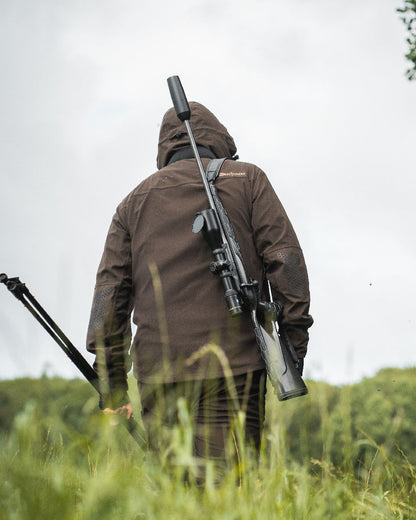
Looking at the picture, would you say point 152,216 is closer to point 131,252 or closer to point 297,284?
point 131,252

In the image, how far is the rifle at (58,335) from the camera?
3.50m

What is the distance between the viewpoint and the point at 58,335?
371 centimetres

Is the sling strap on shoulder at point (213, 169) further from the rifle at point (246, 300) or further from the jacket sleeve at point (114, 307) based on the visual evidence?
the jacket sleeve at point (114, 307)

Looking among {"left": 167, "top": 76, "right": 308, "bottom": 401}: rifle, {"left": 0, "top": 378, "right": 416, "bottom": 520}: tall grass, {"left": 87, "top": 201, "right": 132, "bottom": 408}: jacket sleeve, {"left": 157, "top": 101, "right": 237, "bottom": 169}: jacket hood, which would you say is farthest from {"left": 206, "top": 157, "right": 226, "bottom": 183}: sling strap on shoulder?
{"left": 0, "top": 378, "right": 416, "bottom": 520}: tall grass

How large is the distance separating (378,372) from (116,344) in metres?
17.2

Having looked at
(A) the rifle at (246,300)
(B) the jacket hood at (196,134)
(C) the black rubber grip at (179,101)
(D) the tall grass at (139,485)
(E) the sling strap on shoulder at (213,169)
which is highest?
(C) the black rubber grip at (179,101)

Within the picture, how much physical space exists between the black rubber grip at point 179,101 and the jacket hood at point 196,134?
0.07 m

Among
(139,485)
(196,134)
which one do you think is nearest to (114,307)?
(196,134)

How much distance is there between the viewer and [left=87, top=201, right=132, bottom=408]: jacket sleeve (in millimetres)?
3975

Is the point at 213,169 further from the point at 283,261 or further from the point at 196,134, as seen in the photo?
the point at 283,261

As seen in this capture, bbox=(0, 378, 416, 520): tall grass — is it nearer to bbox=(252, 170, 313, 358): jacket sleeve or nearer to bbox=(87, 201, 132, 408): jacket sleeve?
bbox=(252, 170, 313, 358): jacket sleeve

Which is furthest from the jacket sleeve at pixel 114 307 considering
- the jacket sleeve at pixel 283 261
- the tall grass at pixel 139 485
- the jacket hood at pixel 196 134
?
the tall grass at pixel 139 485

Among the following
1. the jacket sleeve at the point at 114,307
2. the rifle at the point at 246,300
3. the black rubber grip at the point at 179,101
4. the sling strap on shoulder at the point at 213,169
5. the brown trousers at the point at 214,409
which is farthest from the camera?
the black rubber grip at the point at 179,101

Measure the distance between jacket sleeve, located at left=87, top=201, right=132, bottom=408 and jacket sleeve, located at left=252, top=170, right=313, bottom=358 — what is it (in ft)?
2.68
